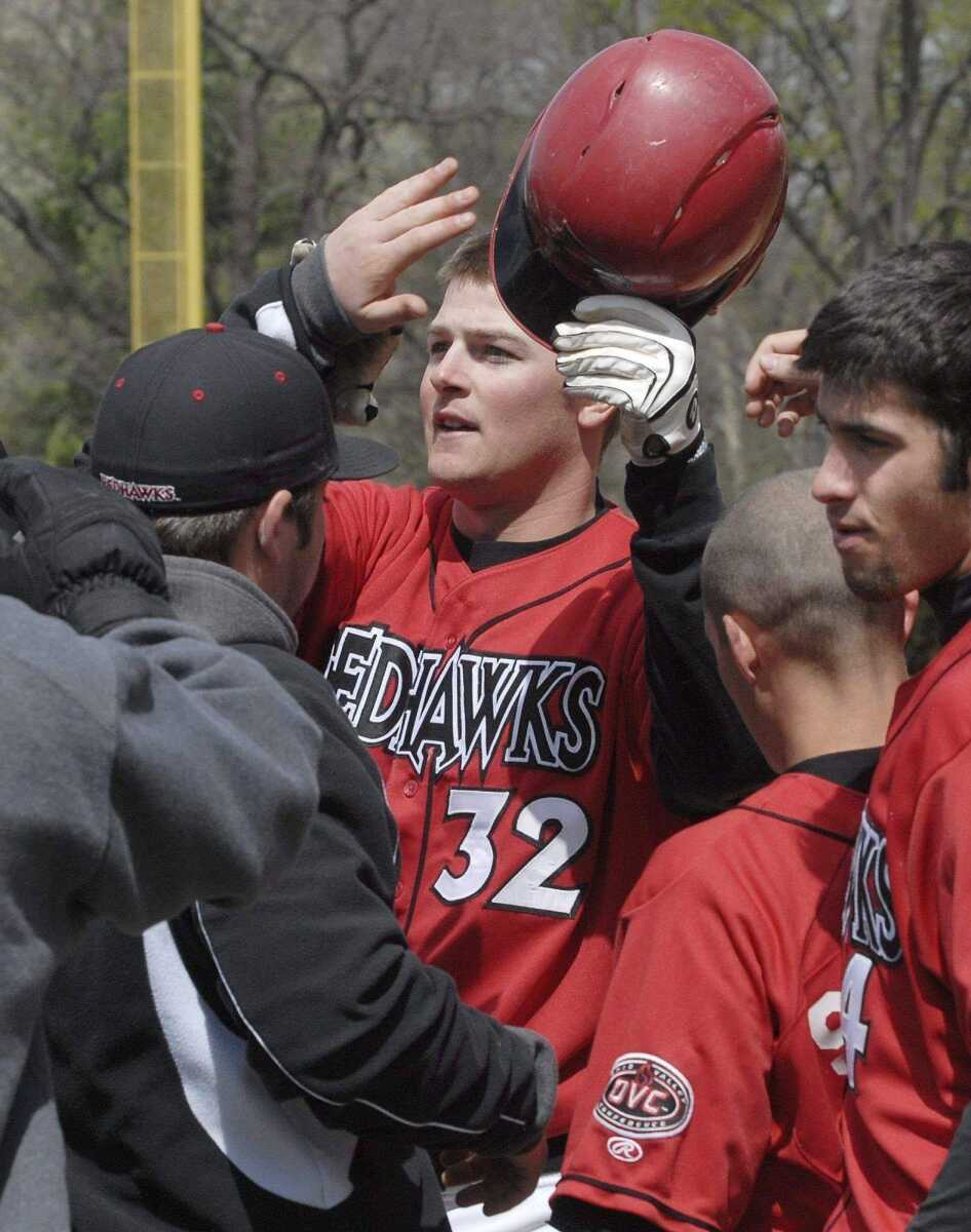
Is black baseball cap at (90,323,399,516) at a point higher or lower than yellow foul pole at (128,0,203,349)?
higher

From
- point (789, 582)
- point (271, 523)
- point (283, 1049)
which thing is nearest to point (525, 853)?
point (789, 582)

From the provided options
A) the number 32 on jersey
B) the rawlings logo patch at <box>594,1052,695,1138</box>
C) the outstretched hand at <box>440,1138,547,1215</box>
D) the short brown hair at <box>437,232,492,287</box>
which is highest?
the short brown hair at <box>437,232,492,287</box>

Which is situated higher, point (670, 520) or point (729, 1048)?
point (670, 520)

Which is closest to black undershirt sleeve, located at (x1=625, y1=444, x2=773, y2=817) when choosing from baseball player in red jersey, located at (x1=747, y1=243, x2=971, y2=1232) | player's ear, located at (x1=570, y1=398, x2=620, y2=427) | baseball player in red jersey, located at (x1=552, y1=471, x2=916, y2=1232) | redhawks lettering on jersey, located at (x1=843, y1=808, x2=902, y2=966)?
baseball player in red jersey, located at (x1=552, y1=471, x2=916, y2=1232)

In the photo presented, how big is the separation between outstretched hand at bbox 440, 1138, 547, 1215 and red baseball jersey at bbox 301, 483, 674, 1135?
0.33 m

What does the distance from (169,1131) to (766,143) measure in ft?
5.74

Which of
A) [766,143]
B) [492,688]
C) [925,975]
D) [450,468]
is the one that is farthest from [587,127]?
[925,975]

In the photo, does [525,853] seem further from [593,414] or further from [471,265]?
[471,265]

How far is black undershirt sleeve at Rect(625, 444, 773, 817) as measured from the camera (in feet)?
9.21

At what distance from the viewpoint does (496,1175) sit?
2.61 metres

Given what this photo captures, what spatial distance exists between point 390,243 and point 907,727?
61.2 inches

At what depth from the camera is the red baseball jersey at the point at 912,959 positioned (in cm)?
198

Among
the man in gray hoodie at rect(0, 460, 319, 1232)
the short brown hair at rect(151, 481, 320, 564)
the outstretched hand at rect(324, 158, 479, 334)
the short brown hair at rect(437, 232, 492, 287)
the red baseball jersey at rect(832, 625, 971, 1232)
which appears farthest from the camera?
the short brown hair at rect(437, 232, 492, 287)

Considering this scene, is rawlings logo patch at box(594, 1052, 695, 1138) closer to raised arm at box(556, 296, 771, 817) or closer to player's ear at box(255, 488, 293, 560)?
raised arm at box(556, 296, 771, 817)
